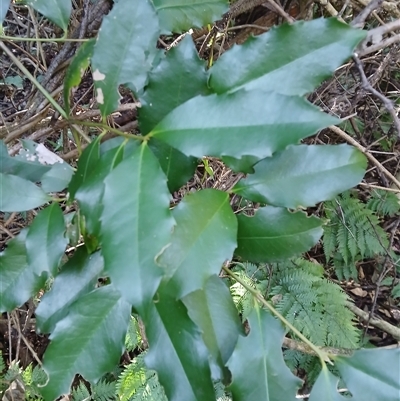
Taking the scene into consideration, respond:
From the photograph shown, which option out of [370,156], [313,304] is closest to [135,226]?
[370,156]

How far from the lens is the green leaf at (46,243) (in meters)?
0.59

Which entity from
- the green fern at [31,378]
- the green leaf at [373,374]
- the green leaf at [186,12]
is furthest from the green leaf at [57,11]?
the green fern at [31,378]

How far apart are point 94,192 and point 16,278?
25cm

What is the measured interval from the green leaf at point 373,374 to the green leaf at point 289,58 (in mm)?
388

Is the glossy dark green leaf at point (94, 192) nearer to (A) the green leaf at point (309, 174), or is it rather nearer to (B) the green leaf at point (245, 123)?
(B) the green leaf at point (245, 123)

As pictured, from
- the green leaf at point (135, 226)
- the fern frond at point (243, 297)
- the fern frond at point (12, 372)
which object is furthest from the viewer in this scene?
the fern frond at point (243, 297)

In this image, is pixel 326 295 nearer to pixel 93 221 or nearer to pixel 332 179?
pixel 332 179

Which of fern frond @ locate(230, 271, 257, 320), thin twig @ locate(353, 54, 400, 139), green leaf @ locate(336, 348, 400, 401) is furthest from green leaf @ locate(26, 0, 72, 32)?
fern frond @ locate(230, 271, 257, 320)

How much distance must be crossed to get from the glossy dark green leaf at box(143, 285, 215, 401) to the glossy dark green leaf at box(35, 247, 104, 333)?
12 centimetres

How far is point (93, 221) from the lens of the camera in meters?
0.51

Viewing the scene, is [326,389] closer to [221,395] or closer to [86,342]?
[86,342]

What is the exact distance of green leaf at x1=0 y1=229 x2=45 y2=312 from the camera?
67 centimetres

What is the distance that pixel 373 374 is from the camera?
2.11 feet

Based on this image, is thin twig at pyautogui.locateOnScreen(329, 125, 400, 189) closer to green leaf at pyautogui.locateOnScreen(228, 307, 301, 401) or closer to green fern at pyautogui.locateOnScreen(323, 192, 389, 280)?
green leaf at pyautogui.locateOnScreen(228, 307, 301, 401)
